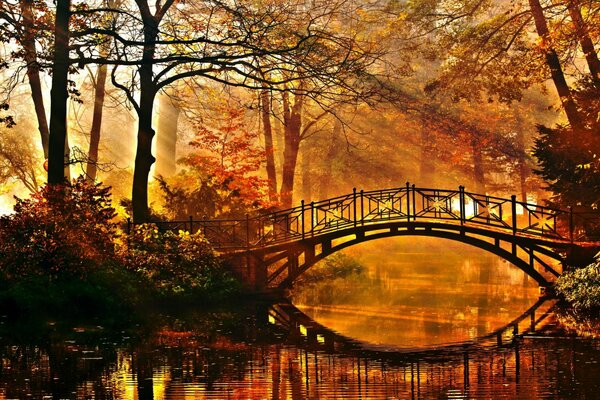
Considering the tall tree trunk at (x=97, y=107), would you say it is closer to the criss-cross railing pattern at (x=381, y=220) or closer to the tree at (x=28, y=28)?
the criss-cross railing pattern at (x=381, y=220)

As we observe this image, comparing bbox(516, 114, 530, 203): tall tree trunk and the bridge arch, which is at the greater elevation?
bbox(516, 114, 530, 203): tall tree trunk

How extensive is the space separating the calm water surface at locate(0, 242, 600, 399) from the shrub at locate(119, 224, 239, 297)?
124cm

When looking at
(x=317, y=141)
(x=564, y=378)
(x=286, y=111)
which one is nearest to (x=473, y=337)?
(x=564, y=378)

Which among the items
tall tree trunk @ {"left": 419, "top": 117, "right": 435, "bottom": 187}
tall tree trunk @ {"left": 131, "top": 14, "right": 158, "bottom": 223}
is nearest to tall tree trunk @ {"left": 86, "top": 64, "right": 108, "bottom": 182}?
tall tree trunk @ {"left": 131, "top": 14, "right": 158, "bottom": 223}

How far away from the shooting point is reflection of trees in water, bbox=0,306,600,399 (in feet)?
37.9

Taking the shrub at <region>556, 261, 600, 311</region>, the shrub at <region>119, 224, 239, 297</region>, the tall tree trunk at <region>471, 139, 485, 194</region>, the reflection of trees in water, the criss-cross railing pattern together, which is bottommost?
the reflection of trees in water

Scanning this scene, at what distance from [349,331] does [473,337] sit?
2535 mm

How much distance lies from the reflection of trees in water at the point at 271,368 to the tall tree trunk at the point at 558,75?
11.3m

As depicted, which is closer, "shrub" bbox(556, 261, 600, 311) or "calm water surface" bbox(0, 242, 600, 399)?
"calm water surface" bbox(0, 242, 600, 399)

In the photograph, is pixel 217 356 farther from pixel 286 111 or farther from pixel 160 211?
pixel 286 111

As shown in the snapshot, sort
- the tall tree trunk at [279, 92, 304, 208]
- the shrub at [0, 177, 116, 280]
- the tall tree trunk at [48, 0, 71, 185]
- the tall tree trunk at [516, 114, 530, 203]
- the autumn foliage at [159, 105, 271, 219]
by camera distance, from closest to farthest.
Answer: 1. the shrub at [0, 177, 116, 280]
2. the tall tree trunk at [48, 0, 71, 185]
3. the autumn foliage at [159, 105, 271, 219]
4. the tall tree trunk at [279, 92, 304, 208]
5. the tall tree trunk at [516, 114, 530, 203]

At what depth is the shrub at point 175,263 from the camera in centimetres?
2180

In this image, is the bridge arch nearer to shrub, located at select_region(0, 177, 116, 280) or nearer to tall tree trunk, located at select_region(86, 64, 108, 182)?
shrub, located at select_region(0, 177, 116, 280)

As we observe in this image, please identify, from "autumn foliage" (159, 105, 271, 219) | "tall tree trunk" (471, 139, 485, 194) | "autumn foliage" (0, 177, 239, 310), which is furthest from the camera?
"tall tree trunk" (471, 139, 485, 194)
